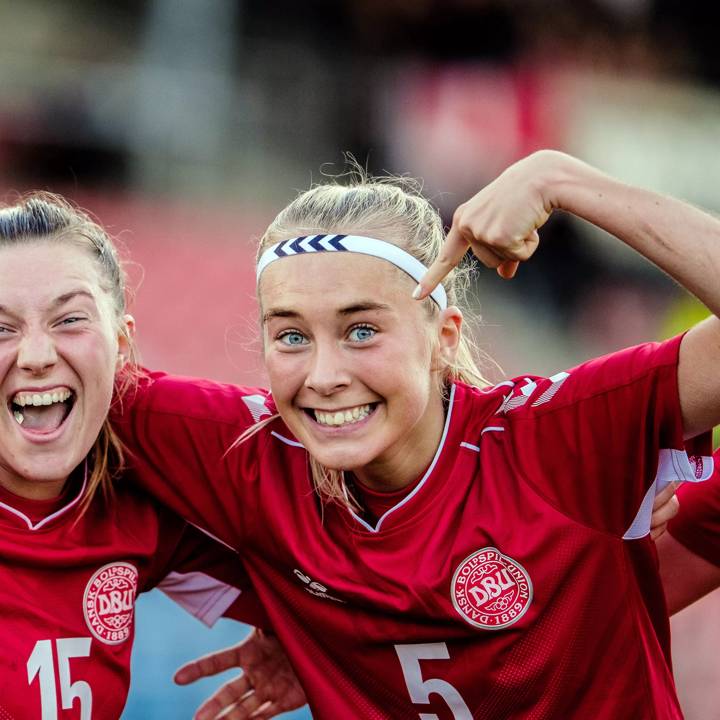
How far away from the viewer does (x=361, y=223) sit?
2480 millimetres

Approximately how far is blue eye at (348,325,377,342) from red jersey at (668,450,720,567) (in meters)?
0.93

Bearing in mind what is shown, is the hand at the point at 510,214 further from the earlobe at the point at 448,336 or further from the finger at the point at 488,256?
the earlobe at the point at 448,336

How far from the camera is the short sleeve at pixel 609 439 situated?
7.21 feet

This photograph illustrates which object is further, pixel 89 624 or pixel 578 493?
pixel 89 624

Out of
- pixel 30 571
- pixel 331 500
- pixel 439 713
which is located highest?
pixel 331 500

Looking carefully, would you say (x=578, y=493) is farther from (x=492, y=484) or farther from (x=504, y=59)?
(x=504, y=59)

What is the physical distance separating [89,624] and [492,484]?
89cm

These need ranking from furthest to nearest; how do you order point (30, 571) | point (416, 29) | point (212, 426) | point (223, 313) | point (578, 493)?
1. point (416, 29)
2. point (223, 313)
3. point (212, 426)
4. point (30, 571)
5. point (578, 493)

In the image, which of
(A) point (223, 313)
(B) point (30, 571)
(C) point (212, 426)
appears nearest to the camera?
(B) point (30, 571)

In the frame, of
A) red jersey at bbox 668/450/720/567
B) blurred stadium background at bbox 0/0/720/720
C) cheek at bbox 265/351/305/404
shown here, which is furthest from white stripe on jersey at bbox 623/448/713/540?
blurred stadium background at bbox 0/0/720/720

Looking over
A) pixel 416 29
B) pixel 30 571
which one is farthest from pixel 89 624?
pixel 416 29

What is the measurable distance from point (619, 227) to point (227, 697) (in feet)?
4.96

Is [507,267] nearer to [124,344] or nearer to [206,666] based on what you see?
[124,344]

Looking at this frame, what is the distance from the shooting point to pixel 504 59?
26.9ft
